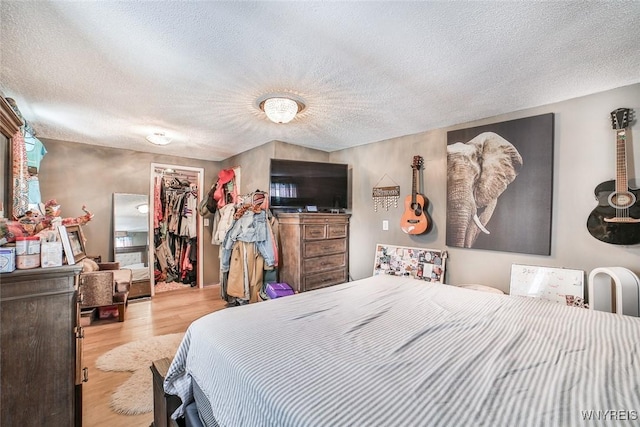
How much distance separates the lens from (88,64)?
173 cm

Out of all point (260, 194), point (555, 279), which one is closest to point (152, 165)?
point (260, 194)

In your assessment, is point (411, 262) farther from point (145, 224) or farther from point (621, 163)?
point (145, 224)

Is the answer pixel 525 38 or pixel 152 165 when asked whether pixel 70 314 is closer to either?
pixel 525 38

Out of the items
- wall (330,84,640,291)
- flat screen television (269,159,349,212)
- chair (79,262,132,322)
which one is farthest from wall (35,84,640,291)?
chair (79,262,132,322)

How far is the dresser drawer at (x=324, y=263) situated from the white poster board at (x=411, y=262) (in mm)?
495

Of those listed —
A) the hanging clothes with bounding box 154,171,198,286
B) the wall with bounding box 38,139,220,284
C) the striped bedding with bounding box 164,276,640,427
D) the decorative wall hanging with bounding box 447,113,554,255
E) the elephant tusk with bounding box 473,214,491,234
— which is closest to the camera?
the striped bedding with bounding box 164,276,640,427

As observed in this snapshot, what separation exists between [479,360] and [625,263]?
1.96 metres

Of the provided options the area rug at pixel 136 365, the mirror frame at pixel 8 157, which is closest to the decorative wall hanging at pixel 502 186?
the area rug at pixel 136 365

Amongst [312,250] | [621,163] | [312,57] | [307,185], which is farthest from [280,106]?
[621,163]

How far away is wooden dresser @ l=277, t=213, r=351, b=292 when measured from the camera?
3.26 meters

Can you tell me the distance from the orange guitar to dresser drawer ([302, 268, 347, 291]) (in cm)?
110

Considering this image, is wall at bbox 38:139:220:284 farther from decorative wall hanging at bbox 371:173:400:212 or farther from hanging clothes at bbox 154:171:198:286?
decorative wall hanging at bbox 371:173:400:212

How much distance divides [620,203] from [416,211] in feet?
5.04

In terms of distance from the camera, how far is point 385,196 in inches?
135
